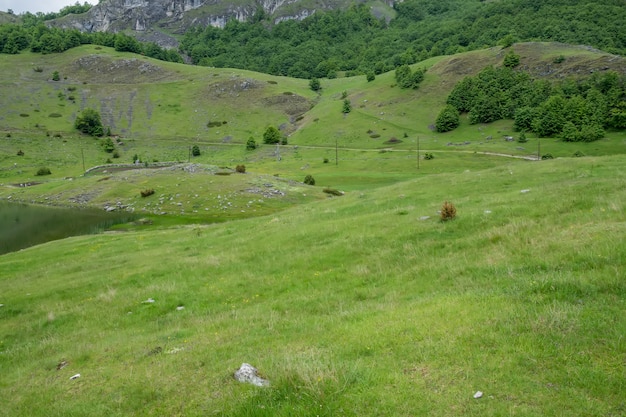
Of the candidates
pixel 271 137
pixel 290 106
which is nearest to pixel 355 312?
pixel 271 137

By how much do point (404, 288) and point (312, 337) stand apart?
4.73 meters

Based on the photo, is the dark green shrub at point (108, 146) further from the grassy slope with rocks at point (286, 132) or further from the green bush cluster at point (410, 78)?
the green bush cluster at point (410, 78)

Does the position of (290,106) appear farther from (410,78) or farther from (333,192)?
(333,192)

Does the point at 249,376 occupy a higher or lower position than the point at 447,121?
lower

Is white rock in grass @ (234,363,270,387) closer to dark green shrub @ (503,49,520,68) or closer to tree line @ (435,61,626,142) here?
tree line @ (435,61,626,142)

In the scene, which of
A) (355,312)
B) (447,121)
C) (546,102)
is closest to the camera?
(355,312)

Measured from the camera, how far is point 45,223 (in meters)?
65.7

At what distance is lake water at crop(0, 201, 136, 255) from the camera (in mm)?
56844

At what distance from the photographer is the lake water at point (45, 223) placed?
186ft

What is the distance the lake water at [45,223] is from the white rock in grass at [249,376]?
5736 centimetres

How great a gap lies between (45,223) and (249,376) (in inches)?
2845

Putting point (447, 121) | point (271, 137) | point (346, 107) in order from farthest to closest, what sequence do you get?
point (346, 107), point (271, 137), point (447, 121)

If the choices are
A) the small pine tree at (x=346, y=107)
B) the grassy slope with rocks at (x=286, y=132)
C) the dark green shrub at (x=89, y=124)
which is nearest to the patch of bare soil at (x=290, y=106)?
the grassy slope with rocks at (x=286, y=132)

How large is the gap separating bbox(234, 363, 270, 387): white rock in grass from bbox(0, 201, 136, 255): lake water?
2258 inches
